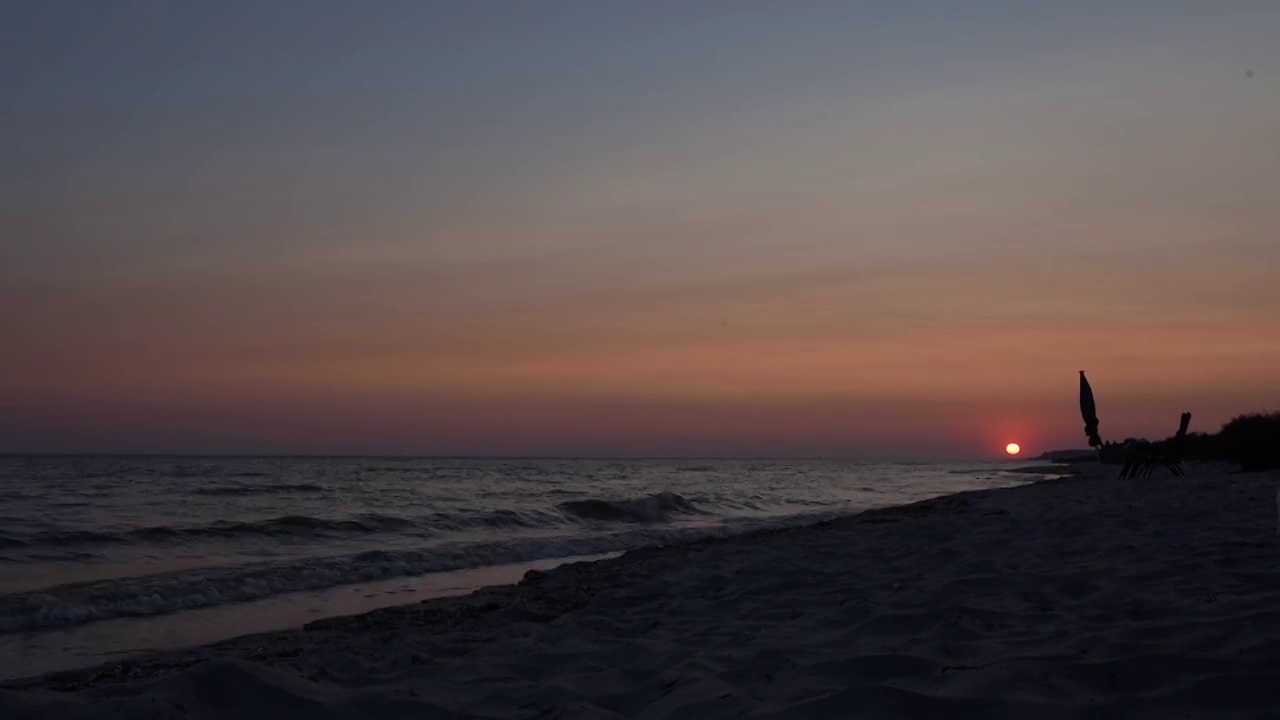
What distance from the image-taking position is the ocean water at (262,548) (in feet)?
27.3

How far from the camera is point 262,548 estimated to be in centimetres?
1399

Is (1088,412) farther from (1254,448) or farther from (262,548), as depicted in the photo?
(262,548)

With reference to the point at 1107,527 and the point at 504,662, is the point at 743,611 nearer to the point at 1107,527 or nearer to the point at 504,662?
the point at 504,662

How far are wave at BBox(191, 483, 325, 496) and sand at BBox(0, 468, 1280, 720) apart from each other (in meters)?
20.6

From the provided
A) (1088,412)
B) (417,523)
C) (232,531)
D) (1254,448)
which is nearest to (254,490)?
(417,523)

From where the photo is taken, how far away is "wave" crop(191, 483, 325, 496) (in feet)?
87.5

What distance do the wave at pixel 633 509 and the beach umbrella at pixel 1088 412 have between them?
8.56 m

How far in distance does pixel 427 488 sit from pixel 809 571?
24205 millimetres

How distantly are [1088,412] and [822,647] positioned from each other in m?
13.6

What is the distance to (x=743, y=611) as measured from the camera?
5934mm

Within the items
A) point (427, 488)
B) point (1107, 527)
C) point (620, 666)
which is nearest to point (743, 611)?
point (620, 666)

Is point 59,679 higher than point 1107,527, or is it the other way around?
point 1107,527

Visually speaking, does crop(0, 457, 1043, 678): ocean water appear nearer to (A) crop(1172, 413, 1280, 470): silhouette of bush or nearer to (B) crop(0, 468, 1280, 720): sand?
(B) crop(0, 468, 1280, 720): sand

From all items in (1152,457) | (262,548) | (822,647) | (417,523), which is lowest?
(262,548)
